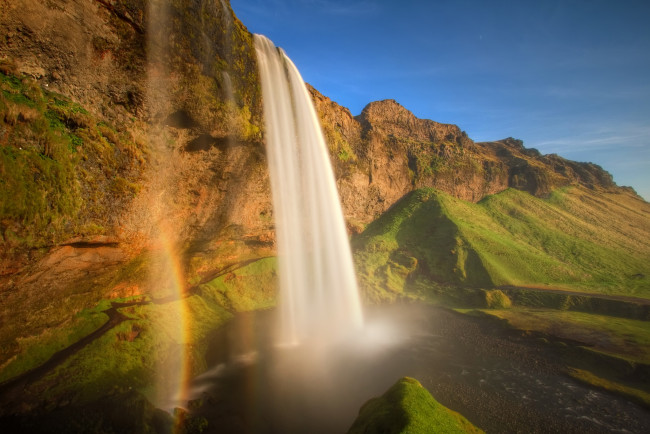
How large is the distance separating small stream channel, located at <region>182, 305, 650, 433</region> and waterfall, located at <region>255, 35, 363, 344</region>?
12.1 ft

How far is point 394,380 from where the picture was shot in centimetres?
1566

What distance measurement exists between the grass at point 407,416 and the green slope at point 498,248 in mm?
20672

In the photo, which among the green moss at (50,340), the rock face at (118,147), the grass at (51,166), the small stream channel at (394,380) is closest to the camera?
the grass at (51,166)

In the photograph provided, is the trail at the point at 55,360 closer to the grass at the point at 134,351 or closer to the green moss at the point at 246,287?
the grass at the point at 134,351

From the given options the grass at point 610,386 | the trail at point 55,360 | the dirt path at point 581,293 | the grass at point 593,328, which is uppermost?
the trail at point 55,360

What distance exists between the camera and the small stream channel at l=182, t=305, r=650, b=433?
12.2m

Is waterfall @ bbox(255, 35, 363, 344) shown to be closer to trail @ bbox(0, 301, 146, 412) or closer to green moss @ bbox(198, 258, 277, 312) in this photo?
green moss @ bbox(198, 258, 277, 312)

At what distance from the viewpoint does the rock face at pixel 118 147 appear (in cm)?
1049

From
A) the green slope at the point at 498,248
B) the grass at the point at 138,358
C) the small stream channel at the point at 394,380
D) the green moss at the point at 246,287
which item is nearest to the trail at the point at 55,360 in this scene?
the grass at the point at 138,358

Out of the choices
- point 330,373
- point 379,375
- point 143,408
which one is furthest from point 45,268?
point 379,375

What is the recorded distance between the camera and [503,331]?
22078mm

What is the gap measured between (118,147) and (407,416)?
16541 mm

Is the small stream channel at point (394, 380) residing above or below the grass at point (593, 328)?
below

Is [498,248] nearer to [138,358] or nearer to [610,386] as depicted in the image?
[610,386]
